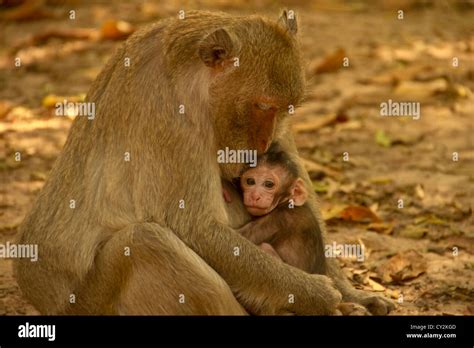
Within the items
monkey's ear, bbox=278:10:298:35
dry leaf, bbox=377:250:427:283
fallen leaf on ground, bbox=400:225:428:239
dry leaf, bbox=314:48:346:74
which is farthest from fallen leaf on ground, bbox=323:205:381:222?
dry leaf, bbox=314:48:346:74

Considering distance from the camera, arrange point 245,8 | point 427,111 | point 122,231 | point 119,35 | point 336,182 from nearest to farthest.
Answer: point 122,231
point 336,182
point 427,111
point 119,35
point 245,8

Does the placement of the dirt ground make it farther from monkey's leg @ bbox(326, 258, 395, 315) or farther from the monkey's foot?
the monkey's foot

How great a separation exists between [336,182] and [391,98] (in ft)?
9.99

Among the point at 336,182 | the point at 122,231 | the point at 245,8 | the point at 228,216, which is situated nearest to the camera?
the point at 122,231

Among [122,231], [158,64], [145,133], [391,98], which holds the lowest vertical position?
[122,231]

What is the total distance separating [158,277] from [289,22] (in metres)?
2.32

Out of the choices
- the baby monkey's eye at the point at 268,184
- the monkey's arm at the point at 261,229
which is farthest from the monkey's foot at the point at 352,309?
the baby monkey's eye at the point at 268,184

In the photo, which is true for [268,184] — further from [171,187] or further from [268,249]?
[171,187]

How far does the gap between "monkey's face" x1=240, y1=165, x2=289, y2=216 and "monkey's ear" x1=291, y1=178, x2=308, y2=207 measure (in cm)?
11

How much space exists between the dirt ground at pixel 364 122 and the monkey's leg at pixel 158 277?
1.30 metres

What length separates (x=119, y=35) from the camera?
1617 cm

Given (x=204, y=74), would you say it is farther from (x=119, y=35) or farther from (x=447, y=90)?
(x=119, y=35)

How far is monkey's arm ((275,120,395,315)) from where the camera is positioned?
8086 millimetres

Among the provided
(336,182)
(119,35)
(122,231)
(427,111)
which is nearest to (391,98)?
(427,111)
